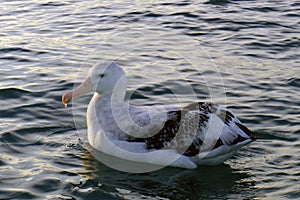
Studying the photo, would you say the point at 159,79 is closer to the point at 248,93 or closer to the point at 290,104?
the point at 248,93

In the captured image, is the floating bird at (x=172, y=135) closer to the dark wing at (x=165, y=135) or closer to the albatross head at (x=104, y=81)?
the dark wing at (x=165, y=135)

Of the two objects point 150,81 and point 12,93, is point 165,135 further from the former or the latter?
point 12,93

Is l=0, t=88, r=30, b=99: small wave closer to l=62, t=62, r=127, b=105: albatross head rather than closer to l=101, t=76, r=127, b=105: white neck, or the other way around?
l=62, t=62, r=127, b=105: albatross head

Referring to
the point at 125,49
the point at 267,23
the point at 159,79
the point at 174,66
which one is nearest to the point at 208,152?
the point at 159,79

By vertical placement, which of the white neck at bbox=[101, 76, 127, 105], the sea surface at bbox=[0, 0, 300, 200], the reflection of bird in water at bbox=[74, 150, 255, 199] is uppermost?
the white neck at bbox=[101, 76, 127, 105]

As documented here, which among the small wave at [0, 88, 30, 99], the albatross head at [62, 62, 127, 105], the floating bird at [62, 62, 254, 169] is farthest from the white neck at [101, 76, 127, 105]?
the small wave at [0, 88, 30, 99]

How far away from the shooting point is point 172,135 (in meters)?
8.62

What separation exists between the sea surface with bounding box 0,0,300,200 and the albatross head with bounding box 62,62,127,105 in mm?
758

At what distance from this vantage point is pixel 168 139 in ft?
28.2

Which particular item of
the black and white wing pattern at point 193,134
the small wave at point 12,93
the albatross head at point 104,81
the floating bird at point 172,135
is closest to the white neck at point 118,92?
the albatross head at point 104,81

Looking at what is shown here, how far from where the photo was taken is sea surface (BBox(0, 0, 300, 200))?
8328mm

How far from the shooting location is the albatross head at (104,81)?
29.8 feet

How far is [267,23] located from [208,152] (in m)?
7.33

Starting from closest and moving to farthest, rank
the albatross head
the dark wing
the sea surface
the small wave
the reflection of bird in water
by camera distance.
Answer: the reflection of bird in water < the sea surface < the dark wing < the albatross head < the small wave
